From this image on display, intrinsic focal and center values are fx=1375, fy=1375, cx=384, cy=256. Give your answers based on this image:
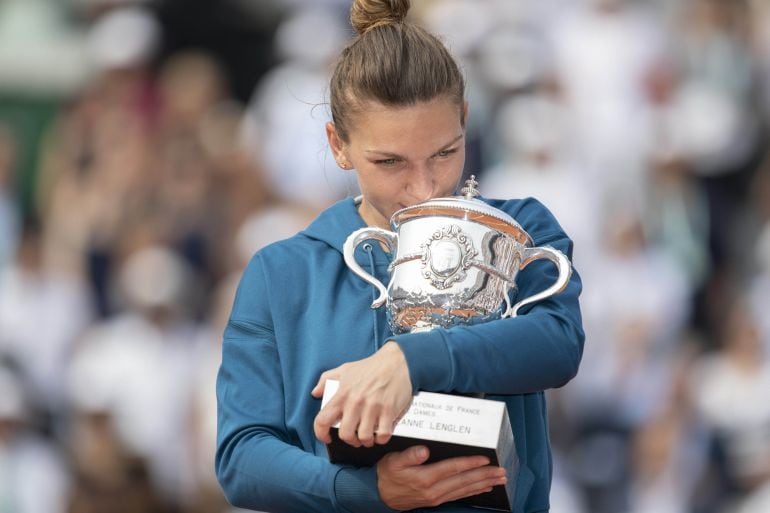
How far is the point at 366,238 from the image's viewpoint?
177 cm

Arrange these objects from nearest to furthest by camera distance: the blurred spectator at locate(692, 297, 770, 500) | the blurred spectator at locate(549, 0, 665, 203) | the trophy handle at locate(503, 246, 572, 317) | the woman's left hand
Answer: the woman's left hand
the trophy handle at locate(503, 246, 572, 317)
the blurred spectator at locate(692, 297, 770, 500)
the blurred spectator at locate(549, 0, 665, 203)

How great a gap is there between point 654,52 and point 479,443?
16.0 ft

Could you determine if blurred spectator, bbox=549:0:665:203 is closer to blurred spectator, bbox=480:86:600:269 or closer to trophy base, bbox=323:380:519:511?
blurred spectator, bbox=480:86:600:269

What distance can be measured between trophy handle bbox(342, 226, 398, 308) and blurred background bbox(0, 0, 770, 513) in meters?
3.79

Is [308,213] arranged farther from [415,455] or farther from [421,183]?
[415,455]

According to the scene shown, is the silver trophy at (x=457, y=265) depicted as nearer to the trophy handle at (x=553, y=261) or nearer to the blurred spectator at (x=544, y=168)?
the trophy handle at (x=553, y=261)

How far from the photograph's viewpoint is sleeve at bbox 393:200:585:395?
1546 mm

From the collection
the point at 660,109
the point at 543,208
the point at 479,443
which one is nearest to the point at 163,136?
the point at 660,109

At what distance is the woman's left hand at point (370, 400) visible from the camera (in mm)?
1500

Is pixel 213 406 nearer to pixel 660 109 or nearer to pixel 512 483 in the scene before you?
pixel 660 109

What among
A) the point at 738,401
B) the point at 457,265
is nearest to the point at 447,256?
the point at 457,265

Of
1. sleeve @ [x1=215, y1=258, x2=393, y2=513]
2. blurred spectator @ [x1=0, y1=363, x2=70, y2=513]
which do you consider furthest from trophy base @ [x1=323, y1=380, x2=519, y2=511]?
blurred spectator @ [x1=0, y1=363, x2=70, y2=513]

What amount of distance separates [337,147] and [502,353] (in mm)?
477

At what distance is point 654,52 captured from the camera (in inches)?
242
